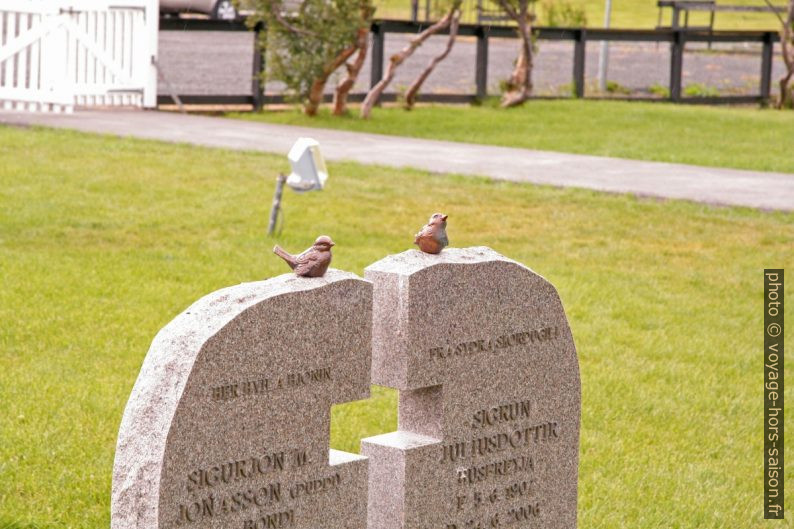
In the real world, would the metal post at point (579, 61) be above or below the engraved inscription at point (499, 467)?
above

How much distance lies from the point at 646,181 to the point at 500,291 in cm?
994

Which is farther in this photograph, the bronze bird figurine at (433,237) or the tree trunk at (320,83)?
the tree trunk at (320,83)

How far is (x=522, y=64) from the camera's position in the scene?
2225 cm

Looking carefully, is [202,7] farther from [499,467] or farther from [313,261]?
[313,261]

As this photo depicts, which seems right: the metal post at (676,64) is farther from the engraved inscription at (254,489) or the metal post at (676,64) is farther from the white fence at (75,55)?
the engraved inscription at (254,489)

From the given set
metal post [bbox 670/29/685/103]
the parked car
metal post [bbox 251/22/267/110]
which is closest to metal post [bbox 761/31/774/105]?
metal post [bbox 670/29/685/103]

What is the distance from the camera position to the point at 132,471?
3.73m

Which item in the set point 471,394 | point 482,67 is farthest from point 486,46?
point 471,394

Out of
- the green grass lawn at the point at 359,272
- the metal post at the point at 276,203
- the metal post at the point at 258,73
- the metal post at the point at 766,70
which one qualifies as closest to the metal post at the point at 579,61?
the metal post at the point at 766,70

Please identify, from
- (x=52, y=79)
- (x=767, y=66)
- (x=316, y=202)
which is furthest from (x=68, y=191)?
(x=767, y=66)

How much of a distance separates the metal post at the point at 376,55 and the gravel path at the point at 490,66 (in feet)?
4.07

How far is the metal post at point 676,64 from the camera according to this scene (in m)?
25.4

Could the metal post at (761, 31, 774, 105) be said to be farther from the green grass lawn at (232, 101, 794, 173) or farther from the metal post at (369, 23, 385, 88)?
the metal post at (369, 23, 385, 88)

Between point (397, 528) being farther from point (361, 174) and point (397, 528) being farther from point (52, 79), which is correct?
point (361, 174)
